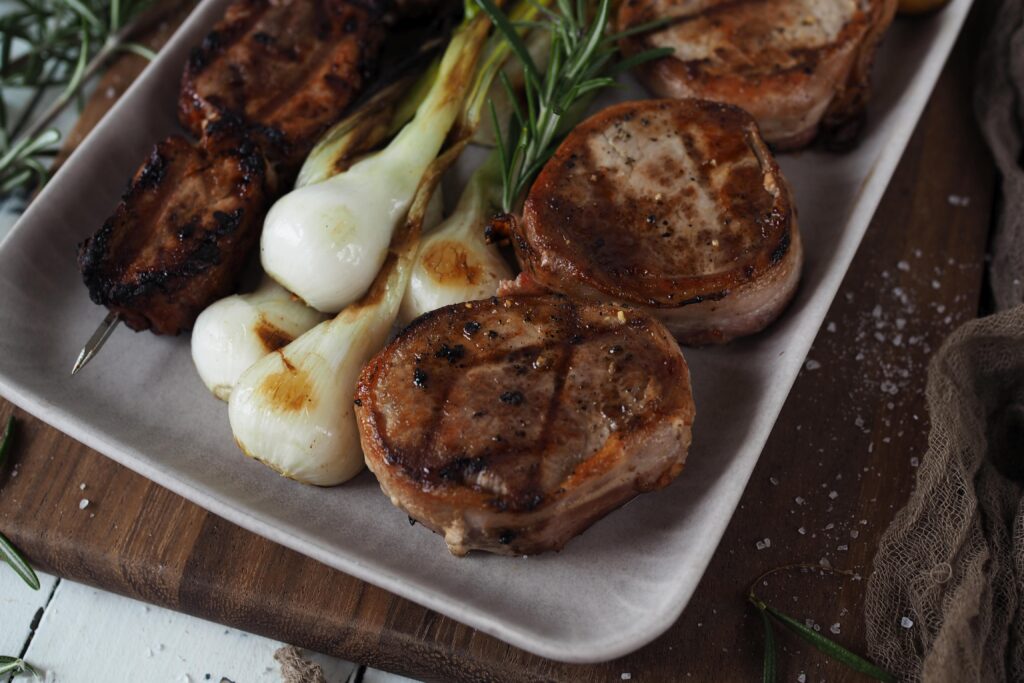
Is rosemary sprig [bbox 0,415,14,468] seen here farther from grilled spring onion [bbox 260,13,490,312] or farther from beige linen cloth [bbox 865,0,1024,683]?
beige linen cloth [bbox 865,0,1024,683]

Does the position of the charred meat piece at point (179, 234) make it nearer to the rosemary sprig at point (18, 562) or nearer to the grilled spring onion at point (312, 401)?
the grilled spring onion at point (312, 401)

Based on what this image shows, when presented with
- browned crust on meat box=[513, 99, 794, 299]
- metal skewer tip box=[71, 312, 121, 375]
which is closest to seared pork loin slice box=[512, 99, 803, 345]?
browned crust on meat box=[513, 99, 794, 299]

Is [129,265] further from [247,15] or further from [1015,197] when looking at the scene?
[1015,197]

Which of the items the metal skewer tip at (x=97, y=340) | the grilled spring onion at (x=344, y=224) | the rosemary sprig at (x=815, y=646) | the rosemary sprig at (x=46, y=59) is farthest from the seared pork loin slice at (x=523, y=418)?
the rosemary sprig at (x=46, y=59)

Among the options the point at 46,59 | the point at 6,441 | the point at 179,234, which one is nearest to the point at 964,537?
the point at 179,234

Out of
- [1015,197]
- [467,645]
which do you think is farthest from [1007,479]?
[467,645]

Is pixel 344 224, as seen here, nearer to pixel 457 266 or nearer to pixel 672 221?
pixel 457 266
